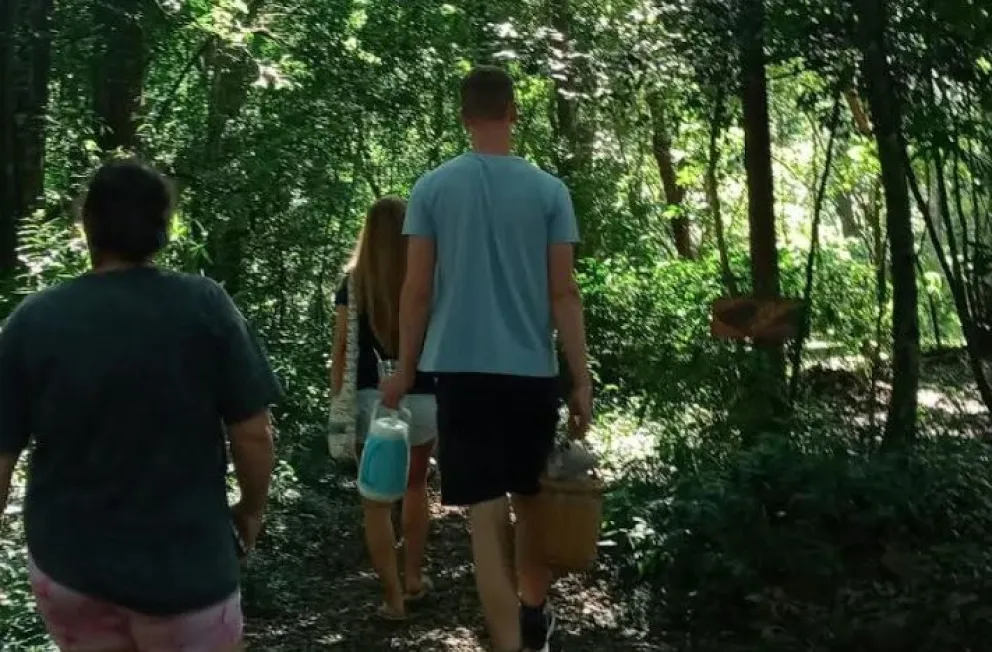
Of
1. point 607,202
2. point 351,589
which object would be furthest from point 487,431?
point 607,202

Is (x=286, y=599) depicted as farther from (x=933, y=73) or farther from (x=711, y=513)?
(x=933, y=73)

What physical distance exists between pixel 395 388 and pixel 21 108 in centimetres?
406

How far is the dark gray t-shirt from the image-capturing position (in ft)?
8.35

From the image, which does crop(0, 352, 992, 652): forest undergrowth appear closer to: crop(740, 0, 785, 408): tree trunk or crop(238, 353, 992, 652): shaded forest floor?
crop(238, 353, 992, 652): shaded forest floor

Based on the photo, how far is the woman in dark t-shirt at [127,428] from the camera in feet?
8.37

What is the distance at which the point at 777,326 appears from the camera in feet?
23.6

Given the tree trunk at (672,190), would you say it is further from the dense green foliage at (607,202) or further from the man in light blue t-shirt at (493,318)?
the man in light blue t-shirt at (493,318)

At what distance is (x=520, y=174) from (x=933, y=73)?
3.58m

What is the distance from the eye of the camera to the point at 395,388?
471cm

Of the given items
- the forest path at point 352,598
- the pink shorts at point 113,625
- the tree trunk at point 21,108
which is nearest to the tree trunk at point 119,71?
the tree trunk at point 21,108

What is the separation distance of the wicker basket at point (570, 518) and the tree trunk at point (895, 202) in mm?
2812

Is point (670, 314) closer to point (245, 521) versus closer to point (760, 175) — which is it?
point (760, 175)

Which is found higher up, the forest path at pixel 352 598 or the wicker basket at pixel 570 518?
the wicker basket at pixel 570 518

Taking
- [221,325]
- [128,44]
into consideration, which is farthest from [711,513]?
[128,44]
